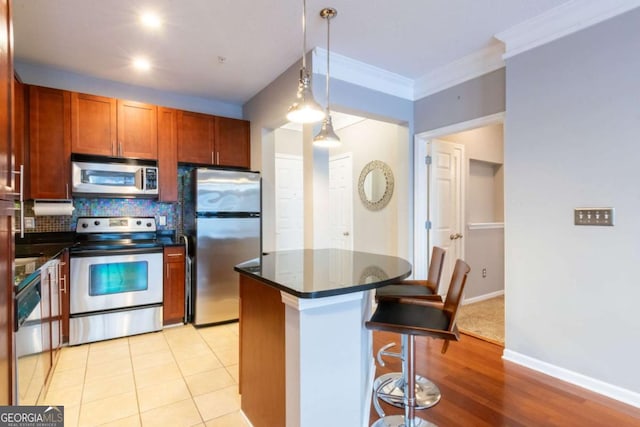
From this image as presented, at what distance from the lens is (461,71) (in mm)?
2982

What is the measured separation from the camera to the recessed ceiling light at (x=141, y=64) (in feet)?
9.60

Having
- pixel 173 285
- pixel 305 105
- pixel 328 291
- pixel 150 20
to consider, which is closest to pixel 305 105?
pixel 305 105

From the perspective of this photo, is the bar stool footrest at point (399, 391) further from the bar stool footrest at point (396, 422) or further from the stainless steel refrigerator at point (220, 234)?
the stainless steel refrigerator at point (220, 234)

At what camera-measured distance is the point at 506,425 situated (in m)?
1.75

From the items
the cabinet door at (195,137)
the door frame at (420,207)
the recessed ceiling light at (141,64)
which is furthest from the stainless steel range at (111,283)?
the door frame at (420,207)

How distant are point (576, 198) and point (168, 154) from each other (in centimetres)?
375

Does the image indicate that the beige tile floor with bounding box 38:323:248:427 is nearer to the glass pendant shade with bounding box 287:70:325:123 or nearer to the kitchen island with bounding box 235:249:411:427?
the kitchen island with bounding box 235:249:411:427

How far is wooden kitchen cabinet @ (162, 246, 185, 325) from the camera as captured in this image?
10.7 ft

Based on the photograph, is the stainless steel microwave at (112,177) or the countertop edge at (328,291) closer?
the countertop edge at (328,291)

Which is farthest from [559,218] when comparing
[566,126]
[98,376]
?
[98,376]

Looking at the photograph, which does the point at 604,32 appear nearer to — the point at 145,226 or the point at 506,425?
the point at 506,425

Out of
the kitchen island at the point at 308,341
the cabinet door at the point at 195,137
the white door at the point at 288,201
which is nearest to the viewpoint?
the kitchen island at the point at 308,341

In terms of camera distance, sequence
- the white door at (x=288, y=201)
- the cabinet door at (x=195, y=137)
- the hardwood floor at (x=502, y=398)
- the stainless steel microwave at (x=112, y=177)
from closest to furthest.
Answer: the hardwood floor at (x=502, y=398), the stainless steel microwave at (x=112, y=177), the cabinet door at (x=195, y=137), the white door at (x=288, y=201)

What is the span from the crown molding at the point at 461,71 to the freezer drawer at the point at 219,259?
2.34 meters
